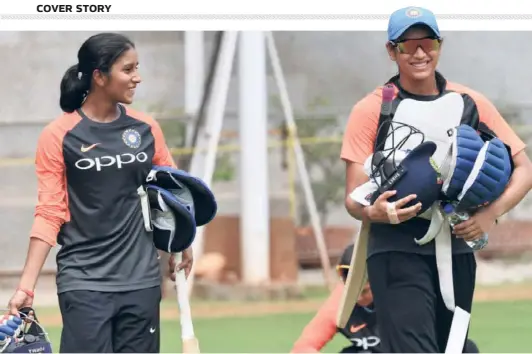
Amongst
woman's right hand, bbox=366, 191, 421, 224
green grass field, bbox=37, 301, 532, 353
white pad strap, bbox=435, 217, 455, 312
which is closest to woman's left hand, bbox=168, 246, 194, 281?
woman's right hand, bbox=366, 191, 421, 224

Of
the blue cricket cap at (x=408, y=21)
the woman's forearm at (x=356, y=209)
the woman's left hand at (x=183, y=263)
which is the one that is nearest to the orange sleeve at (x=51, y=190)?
the woman's left hand at (x=183, y=263)

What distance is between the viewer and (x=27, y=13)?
502cm

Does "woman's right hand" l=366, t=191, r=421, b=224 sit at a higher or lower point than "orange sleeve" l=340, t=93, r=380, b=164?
lower

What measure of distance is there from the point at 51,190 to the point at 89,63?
0.45 m

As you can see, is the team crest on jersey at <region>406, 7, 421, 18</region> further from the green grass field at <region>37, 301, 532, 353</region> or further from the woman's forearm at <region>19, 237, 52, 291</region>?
the green grass field at <region>37, 301, 532, 353</region>

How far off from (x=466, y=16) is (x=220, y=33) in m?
4.27

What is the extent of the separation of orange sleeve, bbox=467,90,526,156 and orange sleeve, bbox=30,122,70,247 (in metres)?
1.37

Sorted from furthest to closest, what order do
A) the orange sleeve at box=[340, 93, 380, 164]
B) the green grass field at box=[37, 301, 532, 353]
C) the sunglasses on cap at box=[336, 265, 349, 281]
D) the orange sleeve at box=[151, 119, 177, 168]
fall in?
the green grass field at box=[37, 301, 532, 353] < the sunglasses on cap at box=[336, 265, 349, 281] < the orange sleeve at box=[151, 119, 177, 168] < the orange sleeve at box=[340, 93, 380, 164]

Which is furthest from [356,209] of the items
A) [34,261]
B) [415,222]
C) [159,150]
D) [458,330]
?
[34,261]

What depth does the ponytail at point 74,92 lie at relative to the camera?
4.02 metres

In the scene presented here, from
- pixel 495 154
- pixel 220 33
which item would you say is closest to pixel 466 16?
pixel 495 154

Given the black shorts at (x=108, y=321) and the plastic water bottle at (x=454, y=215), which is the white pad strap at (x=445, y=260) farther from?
the black shorts at (x=108, y=321)

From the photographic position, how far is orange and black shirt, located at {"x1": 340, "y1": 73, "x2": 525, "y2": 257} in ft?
12.5

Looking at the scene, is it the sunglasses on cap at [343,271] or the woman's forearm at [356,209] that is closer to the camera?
the woman's forearm at [356,209]
